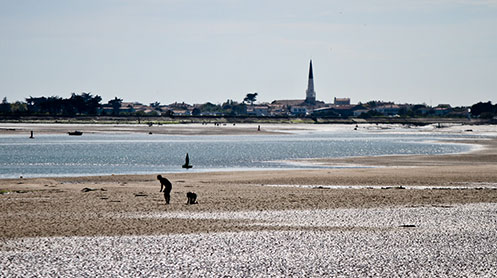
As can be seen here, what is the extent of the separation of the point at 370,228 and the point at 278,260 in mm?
5352

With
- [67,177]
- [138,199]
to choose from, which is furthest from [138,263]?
[67,177]

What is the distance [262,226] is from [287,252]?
3.84 m

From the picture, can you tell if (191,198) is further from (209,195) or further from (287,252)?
(287,252)

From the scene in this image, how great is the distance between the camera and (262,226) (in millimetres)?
22109

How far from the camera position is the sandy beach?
55.5 ft

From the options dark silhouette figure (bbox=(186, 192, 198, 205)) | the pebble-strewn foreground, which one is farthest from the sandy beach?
dark silhouette figure (bbox=(186, 192, 198, 205))

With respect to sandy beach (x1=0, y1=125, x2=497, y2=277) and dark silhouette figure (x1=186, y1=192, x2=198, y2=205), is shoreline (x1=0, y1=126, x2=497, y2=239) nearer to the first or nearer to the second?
sandy beach (x1=0, y1=125, x2=497, y2=277)

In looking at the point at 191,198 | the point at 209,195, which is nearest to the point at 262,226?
the point at 191,198

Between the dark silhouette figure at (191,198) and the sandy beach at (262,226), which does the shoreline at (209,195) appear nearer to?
the sandy beach at (262,226)

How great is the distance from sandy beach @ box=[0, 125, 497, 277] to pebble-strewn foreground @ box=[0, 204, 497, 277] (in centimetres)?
3

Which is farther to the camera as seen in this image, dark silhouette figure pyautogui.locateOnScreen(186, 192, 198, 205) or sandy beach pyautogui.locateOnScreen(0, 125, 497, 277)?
dark silhouette figure pyautogui.locateOnScreen(186, 192, 198, 205)

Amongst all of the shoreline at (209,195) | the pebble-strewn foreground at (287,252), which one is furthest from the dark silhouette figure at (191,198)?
the pebble-strewn foreground at (287,252)

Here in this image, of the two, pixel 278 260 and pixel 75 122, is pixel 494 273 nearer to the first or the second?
pixel 278 260

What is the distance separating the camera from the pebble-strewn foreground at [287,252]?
1625 cm
